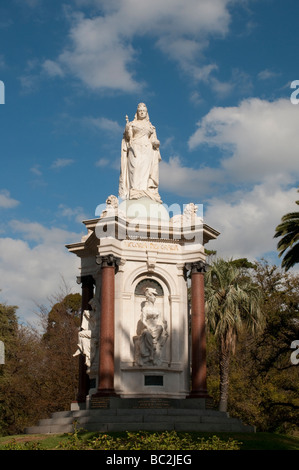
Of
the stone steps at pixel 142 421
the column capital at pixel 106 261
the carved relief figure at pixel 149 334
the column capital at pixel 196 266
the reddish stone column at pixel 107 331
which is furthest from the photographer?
the column capital at pixel 196 266

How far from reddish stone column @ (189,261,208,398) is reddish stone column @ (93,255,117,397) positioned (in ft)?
11.1

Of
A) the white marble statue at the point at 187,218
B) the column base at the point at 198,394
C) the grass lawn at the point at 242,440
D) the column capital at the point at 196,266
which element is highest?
the white marble statue at the point at 187,218

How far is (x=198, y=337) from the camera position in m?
24.0

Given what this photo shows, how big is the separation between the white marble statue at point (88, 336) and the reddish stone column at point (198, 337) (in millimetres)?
3964

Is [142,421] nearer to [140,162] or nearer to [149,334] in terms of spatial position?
[149,334]

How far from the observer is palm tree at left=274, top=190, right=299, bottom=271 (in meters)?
30.7

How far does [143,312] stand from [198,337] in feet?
7.74

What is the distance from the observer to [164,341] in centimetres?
2398

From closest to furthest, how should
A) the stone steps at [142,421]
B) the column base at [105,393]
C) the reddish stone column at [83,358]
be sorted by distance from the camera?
the stone steps at [142,421] → the column base at [105,393] → the reddish stone column at [83,358]

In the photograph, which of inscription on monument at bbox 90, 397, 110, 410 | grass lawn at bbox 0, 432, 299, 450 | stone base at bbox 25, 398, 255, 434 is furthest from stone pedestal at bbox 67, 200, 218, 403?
grass lawn at bbox 0, 432, 299, 450

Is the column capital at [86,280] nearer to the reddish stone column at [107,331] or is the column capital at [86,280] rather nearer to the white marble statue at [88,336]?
the white marble statue at [88,336]

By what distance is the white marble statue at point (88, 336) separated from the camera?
2452 centimetres

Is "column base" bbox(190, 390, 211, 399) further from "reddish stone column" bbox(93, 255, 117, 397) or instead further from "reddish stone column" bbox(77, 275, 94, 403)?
"reddish stone column" bbox(77, 275, 94, 403)

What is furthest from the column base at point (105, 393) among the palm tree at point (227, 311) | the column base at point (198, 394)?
the palm tree at point (227, 311)
